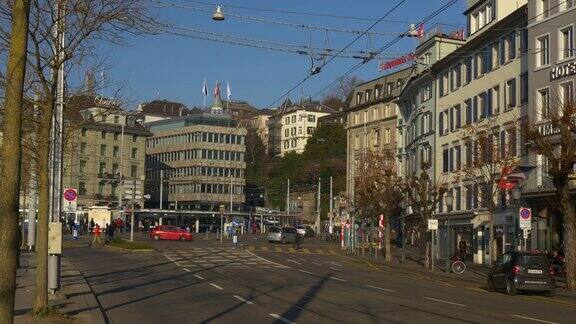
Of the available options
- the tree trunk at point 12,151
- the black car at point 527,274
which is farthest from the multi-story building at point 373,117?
the tree trunk at point 12,151

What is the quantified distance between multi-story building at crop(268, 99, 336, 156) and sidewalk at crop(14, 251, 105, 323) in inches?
4709

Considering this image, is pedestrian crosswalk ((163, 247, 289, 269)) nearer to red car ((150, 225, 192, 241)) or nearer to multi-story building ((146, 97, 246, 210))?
red car ((150, 225, 192, 241))

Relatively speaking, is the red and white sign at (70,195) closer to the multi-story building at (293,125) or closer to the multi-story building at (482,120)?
the multi-story building at (482,120)

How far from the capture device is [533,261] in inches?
1215

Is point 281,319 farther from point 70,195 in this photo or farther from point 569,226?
point 569,226

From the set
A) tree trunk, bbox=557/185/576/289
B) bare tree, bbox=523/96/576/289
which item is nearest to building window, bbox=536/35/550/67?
bare tree, bbox=523/96/576/289

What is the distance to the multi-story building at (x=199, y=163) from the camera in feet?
442

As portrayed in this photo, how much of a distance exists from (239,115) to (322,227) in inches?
2163

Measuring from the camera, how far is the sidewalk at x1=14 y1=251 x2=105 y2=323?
1706 centimetres

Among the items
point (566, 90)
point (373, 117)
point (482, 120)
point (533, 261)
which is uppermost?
point (373, 117)

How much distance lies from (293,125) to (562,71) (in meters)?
112

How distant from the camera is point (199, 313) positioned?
19.2 m

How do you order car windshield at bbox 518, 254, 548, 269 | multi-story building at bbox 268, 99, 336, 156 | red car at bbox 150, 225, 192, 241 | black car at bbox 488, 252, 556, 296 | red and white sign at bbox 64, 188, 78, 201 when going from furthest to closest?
multi-story building at bbox 268, 99, 336, 156, red car at bbox 150, 225, 192, 241, car windshield at bbox 518, 254, 548, 269, black car at bbox 488, 252, 556, 296, red and white sign at bbox 64, 188, 78, 201

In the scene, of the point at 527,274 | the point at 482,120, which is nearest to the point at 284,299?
the point at 527,274
